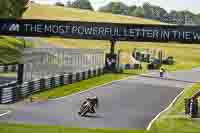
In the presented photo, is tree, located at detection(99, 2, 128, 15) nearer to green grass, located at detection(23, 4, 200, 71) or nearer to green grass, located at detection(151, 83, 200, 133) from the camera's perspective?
green grass, located at detection(23, 4, 200, 71)

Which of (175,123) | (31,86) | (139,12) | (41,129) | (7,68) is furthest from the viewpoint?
(139,12)

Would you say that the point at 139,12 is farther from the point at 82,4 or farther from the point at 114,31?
the point at 114,31

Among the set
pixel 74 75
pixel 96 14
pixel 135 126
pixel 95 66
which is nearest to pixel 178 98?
pixel 74 75

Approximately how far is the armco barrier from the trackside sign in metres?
3.14

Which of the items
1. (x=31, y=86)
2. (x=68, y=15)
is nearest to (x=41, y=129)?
(x=31, y=86)

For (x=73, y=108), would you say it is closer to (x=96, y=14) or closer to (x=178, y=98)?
(x=178, y=98)

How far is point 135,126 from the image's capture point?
23.6 metres

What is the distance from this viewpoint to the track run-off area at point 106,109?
78.7 feet

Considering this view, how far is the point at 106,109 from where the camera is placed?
28.9 metres

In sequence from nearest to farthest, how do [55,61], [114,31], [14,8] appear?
[114,31], [55,61], [14,8]

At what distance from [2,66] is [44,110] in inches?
1034

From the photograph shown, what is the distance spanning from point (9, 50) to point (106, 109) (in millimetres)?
36786

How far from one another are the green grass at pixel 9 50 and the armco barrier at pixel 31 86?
18.4 m

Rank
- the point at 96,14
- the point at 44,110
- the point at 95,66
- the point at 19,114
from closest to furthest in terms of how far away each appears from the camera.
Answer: the point at 19,114 < the point at 44,110 < the point at 95,66 < the point at 96,14
